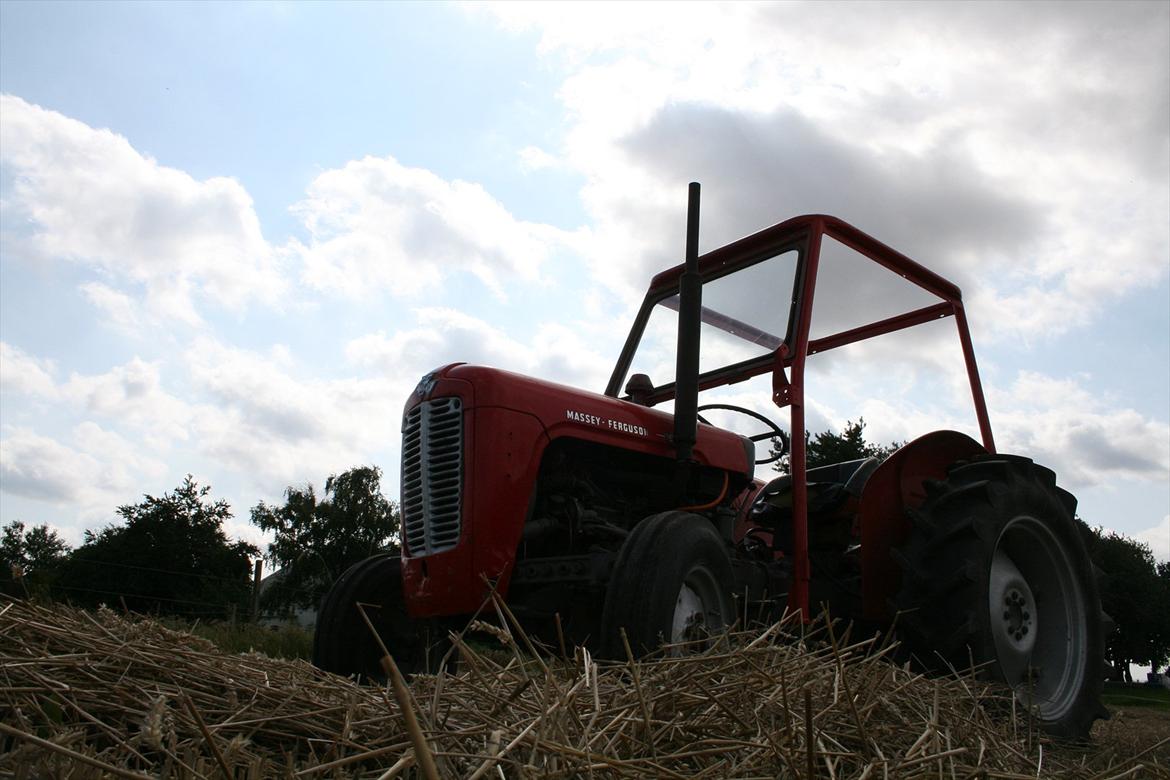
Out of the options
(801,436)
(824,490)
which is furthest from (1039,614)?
(801,436)

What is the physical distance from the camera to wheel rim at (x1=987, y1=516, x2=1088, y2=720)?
3.79 metres

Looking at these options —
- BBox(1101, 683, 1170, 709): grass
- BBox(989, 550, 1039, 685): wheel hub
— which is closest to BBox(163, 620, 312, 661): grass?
BBox(989, 550, 1039, 685): wheel hub

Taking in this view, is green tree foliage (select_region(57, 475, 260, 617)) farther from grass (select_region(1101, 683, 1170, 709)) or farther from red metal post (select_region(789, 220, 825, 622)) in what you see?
red metal post (select_region(789, 220, 825, 622))

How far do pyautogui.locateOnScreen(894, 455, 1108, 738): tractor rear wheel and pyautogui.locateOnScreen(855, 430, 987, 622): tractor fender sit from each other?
105 millimetres

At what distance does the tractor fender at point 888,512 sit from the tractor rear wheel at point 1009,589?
105 millimetres

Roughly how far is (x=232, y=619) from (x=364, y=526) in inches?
1292

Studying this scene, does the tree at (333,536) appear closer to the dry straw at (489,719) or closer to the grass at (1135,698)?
the grass at (1135,698)

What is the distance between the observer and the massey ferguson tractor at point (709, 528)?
132 inches

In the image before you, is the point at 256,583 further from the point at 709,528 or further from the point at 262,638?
the point at 709,528

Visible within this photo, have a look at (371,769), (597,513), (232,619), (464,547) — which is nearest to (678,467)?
(597,513)

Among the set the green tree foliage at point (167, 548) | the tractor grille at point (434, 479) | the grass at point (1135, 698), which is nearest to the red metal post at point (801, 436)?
the tractor grille at point (434, 479)

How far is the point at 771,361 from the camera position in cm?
423

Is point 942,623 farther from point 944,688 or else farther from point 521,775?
point 521,775

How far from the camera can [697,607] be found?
3322mm
